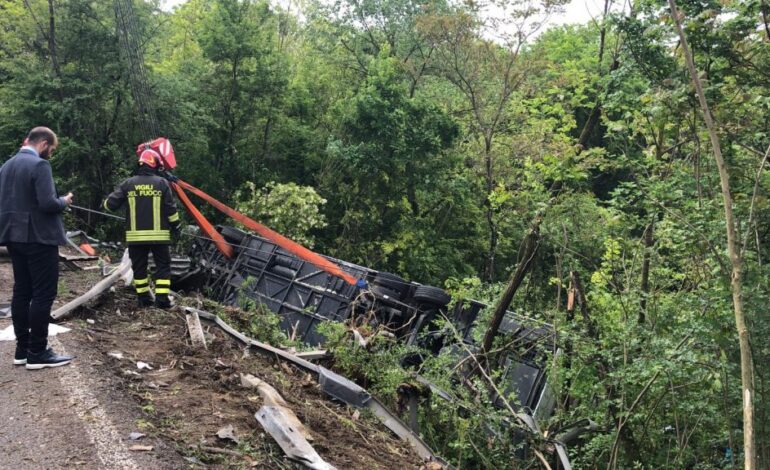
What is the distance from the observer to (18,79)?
1384 cm

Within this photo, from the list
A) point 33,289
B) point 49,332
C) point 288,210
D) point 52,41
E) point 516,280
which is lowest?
point 49,332

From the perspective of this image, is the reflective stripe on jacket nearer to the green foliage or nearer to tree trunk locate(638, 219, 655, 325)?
tree trunk locate(638, 219, 655, 325)

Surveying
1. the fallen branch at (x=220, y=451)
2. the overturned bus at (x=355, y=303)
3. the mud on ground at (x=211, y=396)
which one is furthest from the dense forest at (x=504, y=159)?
the fallen branch at (x=220, y=451)

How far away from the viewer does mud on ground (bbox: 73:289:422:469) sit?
384 centimetres

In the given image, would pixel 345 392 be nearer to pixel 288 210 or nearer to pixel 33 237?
pixel 33 237

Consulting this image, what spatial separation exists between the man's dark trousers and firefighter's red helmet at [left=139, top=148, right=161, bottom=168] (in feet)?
8.22

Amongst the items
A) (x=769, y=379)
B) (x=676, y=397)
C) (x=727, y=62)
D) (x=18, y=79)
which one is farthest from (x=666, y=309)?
(x=18, y=79)

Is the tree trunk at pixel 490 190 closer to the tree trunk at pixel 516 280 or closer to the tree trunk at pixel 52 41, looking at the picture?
the tree trunk at pixel 516 280

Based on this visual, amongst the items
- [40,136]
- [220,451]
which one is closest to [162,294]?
[40,136]

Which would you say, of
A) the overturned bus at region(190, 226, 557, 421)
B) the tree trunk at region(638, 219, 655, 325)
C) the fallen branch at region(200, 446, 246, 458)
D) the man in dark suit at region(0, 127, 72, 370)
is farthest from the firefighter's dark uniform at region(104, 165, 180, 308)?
the tree trunk at region(638, 219, 655, 325)

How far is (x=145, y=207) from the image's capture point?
22.2 ft

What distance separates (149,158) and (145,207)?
61cm

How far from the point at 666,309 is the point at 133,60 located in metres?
13.1

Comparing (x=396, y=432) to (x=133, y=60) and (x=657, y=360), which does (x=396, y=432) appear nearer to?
(x=657, y=360)
